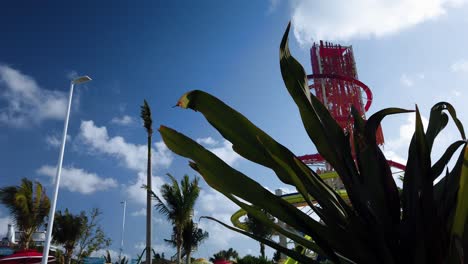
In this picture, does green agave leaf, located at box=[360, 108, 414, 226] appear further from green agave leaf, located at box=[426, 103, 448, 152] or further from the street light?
the street light

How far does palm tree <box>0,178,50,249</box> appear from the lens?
2055 cm

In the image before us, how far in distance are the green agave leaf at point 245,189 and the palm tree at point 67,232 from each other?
77.4ft

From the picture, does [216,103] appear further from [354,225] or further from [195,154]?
[354,225]

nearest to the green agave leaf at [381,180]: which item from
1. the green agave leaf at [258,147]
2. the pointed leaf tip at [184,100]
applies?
the green agave leaf at [258,147]

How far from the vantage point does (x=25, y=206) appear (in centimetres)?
2058

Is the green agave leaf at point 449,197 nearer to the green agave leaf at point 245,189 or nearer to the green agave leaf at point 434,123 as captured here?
the green agave leaf at point 434,123

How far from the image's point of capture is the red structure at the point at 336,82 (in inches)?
1336

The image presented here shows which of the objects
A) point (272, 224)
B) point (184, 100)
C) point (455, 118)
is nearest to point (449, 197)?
point (455, 118)

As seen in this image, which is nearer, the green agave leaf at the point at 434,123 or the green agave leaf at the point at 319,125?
the green agave leaf at the point at 319,125

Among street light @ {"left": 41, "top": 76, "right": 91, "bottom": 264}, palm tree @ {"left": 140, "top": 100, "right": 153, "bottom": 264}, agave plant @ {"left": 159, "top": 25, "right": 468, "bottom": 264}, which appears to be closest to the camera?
agave plant @ {"left": 159, "top": 25, "right": 468, "bottom": 264}

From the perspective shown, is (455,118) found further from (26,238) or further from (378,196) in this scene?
(26,238)

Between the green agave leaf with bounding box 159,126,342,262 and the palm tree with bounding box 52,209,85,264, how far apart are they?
23.6m

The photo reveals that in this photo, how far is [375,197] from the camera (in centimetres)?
128

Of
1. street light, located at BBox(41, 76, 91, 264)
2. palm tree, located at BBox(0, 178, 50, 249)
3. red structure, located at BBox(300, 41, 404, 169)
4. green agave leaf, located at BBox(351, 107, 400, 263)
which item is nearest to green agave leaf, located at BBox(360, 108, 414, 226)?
green agave leaf, located at BBox(351, 107, 400, 263)
